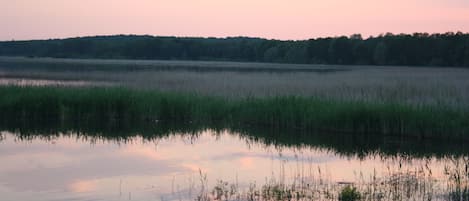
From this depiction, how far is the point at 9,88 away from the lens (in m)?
21.2

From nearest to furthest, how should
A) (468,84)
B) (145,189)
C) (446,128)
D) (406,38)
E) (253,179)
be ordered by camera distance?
(145,189) < (253,179) < (446,128) < (468,84) < (406,38)

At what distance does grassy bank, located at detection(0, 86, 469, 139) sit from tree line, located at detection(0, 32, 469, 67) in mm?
33687

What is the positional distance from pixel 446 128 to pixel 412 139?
2.64 ft

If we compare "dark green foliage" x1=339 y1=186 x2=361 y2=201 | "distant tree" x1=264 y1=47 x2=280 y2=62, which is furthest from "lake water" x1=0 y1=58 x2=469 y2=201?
"distant tree" x1=264 y1=47 x2=280 y2=62

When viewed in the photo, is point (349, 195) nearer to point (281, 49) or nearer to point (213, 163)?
point (213, 163)

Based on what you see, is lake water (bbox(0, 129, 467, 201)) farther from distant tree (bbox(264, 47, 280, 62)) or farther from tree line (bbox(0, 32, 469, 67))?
distant tree (bbox(264, 47, 280, 62))

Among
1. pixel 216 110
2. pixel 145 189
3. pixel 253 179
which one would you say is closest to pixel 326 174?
pixel 253 179

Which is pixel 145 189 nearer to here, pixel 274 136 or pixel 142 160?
pixel 142 160

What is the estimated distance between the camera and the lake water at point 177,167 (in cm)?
1001

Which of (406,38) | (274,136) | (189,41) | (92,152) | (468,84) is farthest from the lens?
(189,41)

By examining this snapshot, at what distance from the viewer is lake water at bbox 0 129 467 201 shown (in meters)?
10.0

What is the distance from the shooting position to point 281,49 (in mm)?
72062

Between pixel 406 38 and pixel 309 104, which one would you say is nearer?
pixel 309 104

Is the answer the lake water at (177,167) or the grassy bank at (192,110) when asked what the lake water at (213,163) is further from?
the grassy bank at (192,110)
